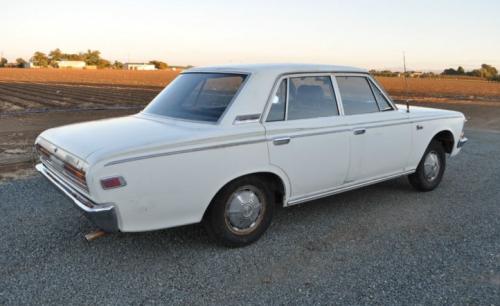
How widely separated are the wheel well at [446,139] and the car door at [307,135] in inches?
81.5

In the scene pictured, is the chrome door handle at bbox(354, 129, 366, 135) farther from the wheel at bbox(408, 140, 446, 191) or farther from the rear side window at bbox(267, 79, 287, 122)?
the wheel at bbox(408, 140, 446, 191)

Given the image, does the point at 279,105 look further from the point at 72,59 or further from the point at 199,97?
the point at 72,59

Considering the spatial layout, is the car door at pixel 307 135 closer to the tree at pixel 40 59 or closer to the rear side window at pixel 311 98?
the rear side window at pixel 311 98

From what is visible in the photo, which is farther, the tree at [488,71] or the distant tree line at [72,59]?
the distant tree line at [72,59]

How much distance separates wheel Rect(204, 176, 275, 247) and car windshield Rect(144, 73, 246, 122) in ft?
2.06

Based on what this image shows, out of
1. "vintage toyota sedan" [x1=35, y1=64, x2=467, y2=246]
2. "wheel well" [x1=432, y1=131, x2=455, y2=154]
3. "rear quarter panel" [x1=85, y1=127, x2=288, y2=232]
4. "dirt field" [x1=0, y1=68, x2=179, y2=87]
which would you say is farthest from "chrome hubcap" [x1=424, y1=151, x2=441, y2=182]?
"dirt field" [x1=0, y1=68, x2=179, y2=87]

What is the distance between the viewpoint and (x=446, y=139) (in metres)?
5.62

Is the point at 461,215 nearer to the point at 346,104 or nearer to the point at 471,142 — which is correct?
the point at 346,104

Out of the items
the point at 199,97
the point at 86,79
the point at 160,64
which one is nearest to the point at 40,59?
the point at 160,64

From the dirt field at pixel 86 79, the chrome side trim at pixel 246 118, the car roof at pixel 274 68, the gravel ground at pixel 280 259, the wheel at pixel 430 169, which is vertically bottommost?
the gravel ground at pixel 280 259

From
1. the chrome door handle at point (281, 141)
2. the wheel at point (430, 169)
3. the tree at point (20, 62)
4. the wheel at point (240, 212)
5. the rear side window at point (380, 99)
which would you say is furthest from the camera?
the tree at point (20, 62)

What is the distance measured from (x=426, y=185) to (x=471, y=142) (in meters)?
4.79

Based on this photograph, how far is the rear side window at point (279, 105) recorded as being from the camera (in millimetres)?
3719

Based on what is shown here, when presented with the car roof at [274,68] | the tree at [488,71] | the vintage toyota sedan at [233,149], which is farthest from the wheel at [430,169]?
the tree at [488,71]
